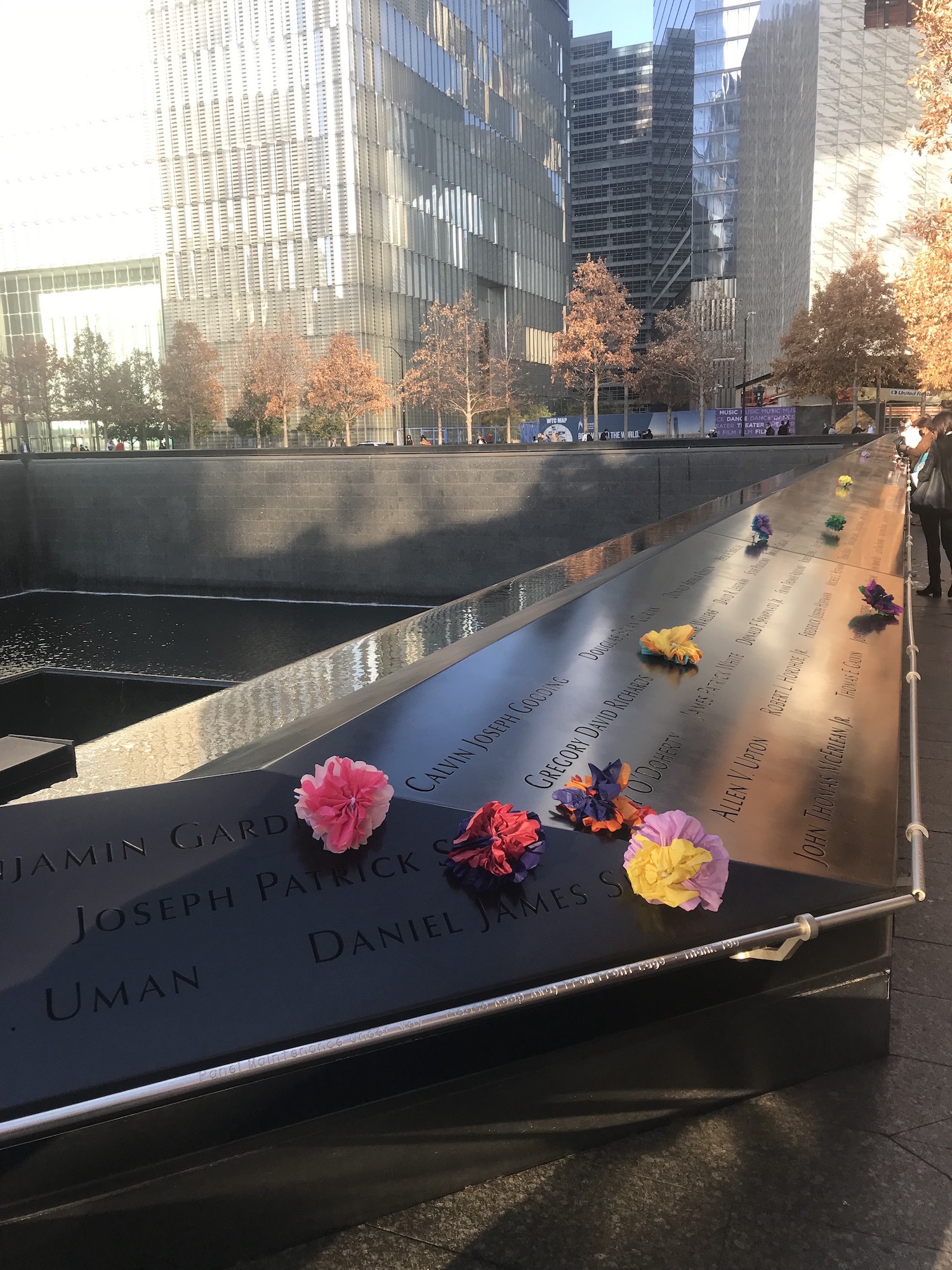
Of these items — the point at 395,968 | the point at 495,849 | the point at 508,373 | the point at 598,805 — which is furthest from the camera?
the point at 508,373

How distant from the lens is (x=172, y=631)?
67.4 ft

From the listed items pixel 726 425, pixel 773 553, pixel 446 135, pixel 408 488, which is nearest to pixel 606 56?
pixel 446 135

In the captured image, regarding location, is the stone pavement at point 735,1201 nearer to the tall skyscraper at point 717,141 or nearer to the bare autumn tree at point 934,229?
the bare autumn tree at point 934,229

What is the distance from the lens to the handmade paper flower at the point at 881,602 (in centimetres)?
480

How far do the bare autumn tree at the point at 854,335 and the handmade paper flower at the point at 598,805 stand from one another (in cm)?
3974

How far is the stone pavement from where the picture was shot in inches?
78.9

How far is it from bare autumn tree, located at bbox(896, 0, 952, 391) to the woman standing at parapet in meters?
7.48

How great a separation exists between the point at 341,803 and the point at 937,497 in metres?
9.07

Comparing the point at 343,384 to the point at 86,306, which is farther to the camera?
the point at 86,306

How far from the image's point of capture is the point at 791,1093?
249 cm

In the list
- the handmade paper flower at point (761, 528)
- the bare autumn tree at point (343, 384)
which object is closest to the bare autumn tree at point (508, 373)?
the bare autumn tree at point (343, 384)

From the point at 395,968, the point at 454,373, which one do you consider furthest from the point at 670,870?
the point at 454,373

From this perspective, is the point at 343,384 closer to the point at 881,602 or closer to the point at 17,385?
the point at 17,385

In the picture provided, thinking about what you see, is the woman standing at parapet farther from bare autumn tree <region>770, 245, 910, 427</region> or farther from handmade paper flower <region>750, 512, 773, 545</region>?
bare autumn tree <region>770, 245, 910, 427</region>
